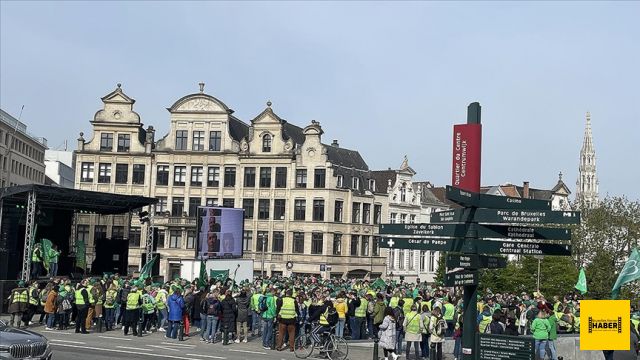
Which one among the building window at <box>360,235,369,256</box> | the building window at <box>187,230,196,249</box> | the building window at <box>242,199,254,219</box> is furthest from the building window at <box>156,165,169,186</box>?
the building window at <box>360,235,369,256</box>

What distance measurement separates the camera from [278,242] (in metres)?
66.8

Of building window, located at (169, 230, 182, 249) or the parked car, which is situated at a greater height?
building window, located at (169, 230, 182, 249)

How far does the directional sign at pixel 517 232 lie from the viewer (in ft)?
40.8

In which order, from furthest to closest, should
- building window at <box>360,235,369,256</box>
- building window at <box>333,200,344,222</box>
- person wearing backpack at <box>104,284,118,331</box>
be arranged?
building window at <box>360,235,369,256</box> → building window at <box>333,200,344,222</box> → person wearing backpack at <box>104,284,118,331</box>

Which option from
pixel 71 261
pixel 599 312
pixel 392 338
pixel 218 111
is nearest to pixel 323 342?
pixel 392 338

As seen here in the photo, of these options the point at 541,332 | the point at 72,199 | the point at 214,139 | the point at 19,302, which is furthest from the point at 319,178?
the point at 541,332

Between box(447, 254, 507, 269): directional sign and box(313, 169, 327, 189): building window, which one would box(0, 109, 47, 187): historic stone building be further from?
box(447, 254, 507, 269): directional sign

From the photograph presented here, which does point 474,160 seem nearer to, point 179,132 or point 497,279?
point 497,279

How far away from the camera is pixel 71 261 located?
47.0 meters

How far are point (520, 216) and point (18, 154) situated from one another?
8398 centimetres

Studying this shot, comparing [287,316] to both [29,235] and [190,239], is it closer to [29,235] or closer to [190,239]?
[29,235]

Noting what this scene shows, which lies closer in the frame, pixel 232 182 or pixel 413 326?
pixel 413 326

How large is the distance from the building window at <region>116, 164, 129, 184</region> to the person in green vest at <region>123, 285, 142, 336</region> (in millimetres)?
41991

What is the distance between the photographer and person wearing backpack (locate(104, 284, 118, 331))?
28203 mm
